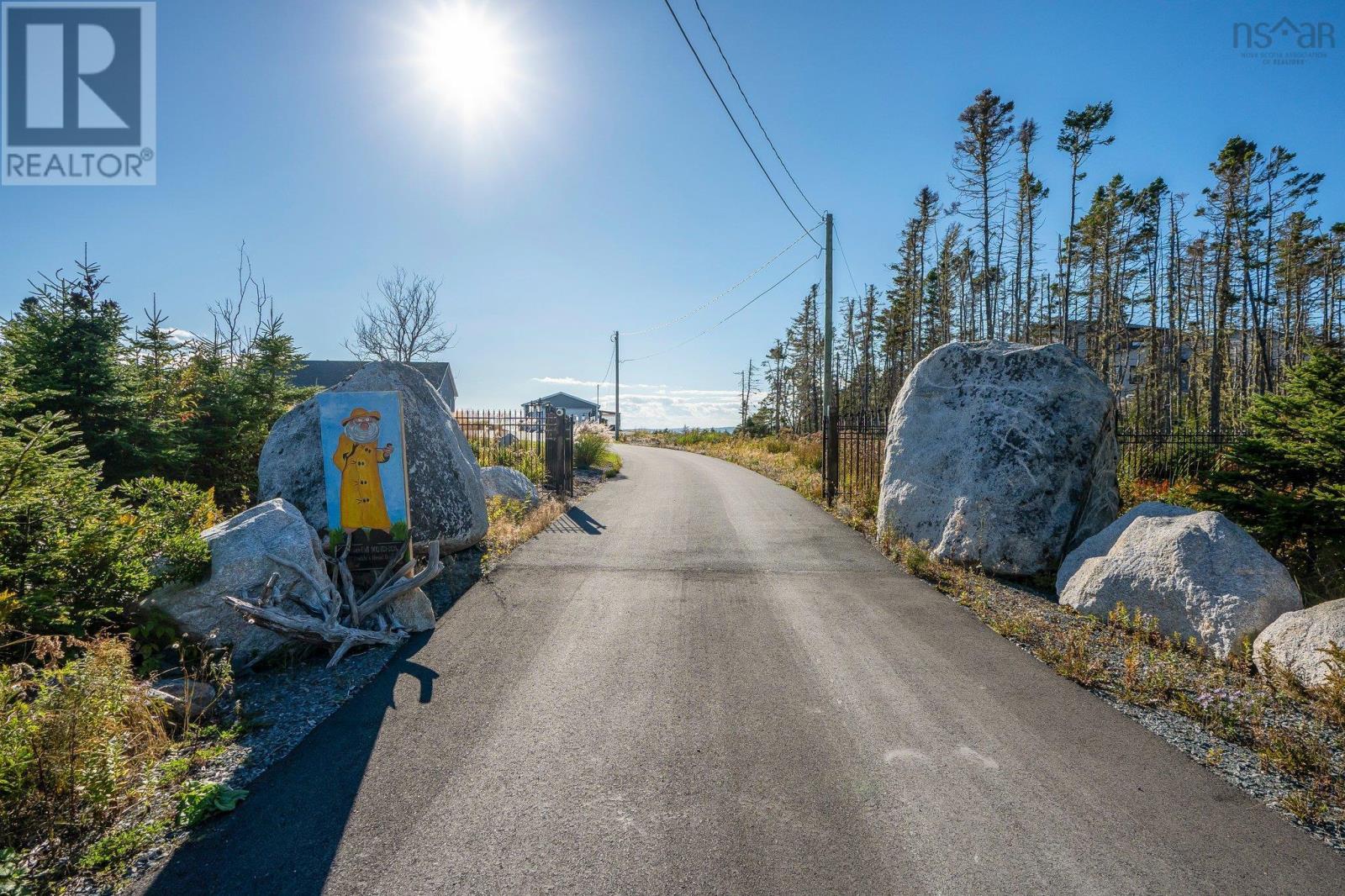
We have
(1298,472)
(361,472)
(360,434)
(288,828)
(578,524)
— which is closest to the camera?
(288,828)

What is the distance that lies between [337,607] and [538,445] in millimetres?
11915

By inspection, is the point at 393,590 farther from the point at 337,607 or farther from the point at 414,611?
the point at 337,607

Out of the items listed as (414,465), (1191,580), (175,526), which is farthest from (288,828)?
(1191,580)

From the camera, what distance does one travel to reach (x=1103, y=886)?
2445mm

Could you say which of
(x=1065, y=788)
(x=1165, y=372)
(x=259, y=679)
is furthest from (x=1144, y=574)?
(x=1165, y=372)

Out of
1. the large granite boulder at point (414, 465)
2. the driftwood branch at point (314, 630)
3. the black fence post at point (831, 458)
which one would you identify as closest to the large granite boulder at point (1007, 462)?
the black fence post at point (831, 458)

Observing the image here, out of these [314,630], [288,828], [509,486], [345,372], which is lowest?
[288,828]

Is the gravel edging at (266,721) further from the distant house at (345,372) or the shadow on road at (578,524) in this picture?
the distant house at (345,372)

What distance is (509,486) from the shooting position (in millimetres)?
12484

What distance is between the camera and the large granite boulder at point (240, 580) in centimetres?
454

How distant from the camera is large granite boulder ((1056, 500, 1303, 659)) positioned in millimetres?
4742

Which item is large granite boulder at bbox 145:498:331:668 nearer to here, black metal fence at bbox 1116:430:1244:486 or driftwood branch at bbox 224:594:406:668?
driftwood branch at bbox 224:594:406:668

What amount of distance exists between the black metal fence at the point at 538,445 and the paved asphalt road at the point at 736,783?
916 cm

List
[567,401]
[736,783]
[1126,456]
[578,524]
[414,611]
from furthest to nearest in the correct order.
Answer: [567,401]
[1126,456]
[578,524]
[414,611]
[736,783]
